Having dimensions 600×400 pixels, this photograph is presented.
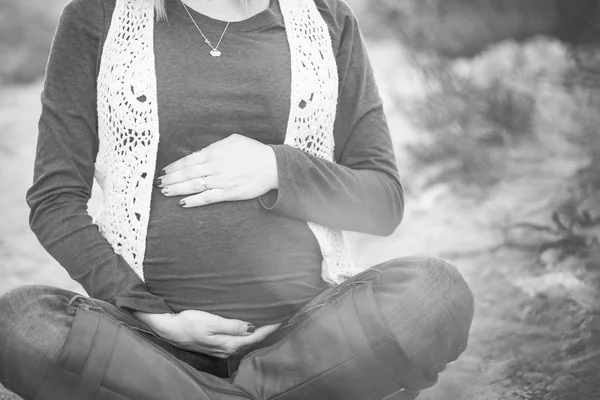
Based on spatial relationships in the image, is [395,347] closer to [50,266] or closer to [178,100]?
[178,100]

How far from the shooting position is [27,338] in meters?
1.13

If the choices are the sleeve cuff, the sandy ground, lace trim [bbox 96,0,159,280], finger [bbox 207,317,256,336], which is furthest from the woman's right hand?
the sandy ground

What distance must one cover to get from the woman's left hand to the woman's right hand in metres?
0.19

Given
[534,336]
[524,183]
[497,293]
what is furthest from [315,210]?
[524,183]

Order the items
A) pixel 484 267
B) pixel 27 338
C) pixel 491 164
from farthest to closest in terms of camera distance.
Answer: pixel 491 164 < pixel 484 267 < pixel 27 338

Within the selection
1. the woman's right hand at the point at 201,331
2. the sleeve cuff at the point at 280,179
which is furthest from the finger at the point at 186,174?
the woman's right hand at the point at 201,331

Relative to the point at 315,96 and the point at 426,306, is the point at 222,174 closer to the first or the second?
the point at 315,96

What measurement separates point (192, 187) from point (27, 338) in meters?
0.36

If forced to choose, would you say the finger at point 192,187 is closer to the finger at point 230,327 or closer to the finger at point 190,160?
the finger at point 190,160

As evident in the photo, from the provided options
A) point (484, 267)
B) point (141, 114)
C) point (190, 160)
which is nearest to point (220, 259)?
point (190, 160)

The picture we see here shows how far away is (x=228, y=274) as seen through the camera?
1316mm

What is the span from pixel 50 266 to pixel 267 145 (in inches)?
51.8

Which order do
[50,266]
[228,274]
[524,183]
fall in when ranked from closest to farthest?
[228,274] → [50,266] → [524,183]

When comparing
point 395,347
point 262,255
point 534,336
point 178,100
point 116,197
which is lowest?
point 534,336
